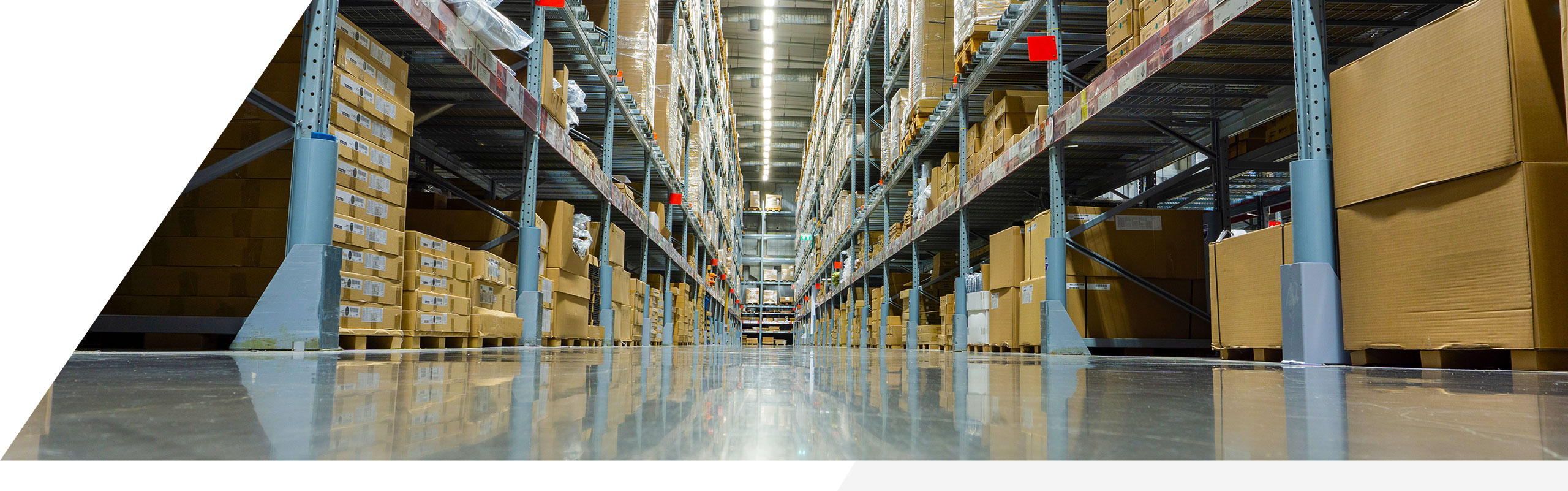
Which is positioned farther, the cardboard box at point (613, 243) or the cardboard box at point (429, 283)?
the cardboard box at point (613, 243)

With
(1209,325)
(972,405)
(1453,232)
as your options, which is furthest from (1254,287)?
(972,405)

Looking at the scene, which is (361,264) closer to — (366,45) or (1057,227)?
(366,45)

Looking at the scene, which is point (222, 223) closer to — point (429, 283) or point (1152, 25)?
point (429, 283)

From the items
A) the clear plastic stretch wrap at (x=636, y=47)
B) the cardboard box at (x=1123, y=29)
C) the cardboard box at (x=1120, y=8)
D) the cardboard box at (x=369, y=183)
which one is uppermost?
the clear plastic stretch wrap at (x=636, y=47)

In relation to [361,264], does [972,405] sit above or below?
below

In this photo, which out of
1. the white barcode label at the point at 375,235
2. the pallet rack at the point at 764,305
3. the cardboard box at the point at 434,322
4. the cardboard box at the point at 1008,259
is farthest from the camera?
the pallet rack at the point at 764,305

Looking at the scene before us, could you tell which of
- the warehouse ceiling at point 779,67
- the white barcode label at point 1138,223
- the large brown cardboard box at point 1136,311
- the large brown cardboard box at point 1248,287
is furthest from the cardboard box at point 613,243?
the warehouse ceiling at point 779,67

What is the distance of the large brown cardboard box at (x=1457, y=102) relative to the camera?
7.82ft

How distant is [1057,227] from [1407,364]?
2.48 meters

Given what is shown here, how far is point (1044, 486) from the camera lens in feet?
1.89

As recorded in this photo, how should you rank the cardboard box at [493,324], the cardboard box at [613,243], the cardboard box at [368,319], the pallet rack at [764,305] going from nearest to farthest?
the cardboard box at [368,319] < the cardboard box at [493,324] < the cardboard box at [613,243] < the pallet rack at [764,305]

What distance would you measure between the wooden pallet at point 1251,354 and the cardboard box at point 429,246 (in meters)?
4.04

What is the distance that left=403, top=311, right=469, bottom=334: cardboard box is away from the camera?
4145 millimetres

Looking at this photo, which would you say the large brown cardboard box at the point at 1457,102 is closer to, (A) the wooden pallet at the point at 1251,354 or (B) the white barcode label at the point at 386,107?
(A) the wooden pallet at the point at 1251,354
